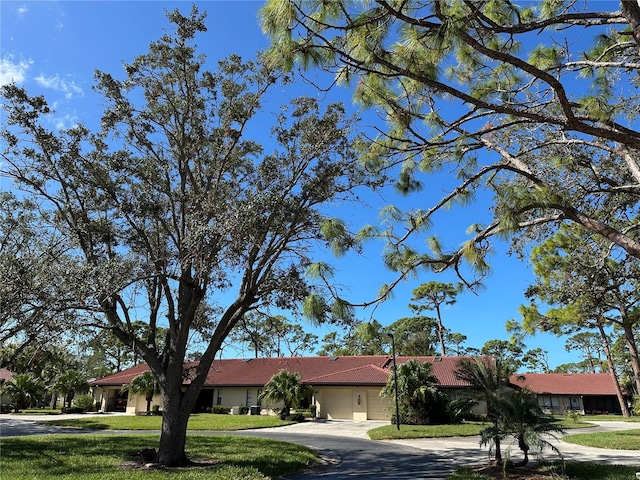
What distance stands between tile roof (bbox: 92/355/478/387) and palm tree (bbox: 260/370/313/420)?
340cm

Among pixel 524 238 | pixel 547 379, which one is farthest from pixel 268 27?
pixel 547 379

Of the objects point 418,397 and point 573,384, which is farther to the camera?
point 573,384

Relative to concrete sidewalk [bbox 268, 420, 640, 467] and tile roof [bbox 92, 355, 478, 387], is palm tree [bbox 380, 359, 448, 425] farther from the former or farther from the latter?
concrete sidewalk [bbox 268, 420, 640, 467]

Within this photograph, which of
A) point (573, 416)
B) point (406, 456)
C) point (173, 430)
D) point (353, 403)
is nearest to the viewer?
point (173, 430)

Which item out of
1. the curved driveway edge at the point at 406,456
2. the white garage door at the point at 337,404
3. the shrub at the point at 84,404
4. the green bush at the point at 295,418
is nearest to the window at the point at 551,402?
the white garage door at the point at 337,404

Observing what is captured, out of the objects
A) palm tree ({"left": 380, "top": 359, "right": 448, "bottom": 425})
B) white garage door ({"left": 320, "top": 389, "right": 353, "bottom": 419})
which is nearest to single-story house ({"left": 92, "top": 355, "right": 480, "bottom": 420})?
white garage door ({"left": 320, "top": 389, "right": 353, "bottom": 419})

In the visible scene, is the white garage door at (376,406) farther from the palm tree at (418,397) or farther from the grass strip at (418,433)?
the grass strip at (418,433)

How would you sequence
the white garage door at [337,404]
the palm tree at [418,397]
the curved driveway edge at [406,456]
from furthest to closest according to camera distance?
the white garage door at [337,404], the palm tree at [418,397], the curved driveway edge at [406,456]

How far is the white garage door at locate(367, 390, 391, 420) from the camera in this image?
98.8ft

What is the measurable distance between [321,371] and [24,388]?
2326 cm

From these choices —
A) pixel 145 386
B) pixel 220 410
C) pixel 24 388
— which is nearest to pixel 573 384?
pixel 220 410

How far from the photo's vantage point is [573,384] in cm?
4453

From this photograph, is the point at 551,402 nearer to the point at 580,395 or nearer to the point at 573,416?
the point at 580,395

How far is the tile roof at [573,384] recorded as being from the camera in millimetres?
43031
